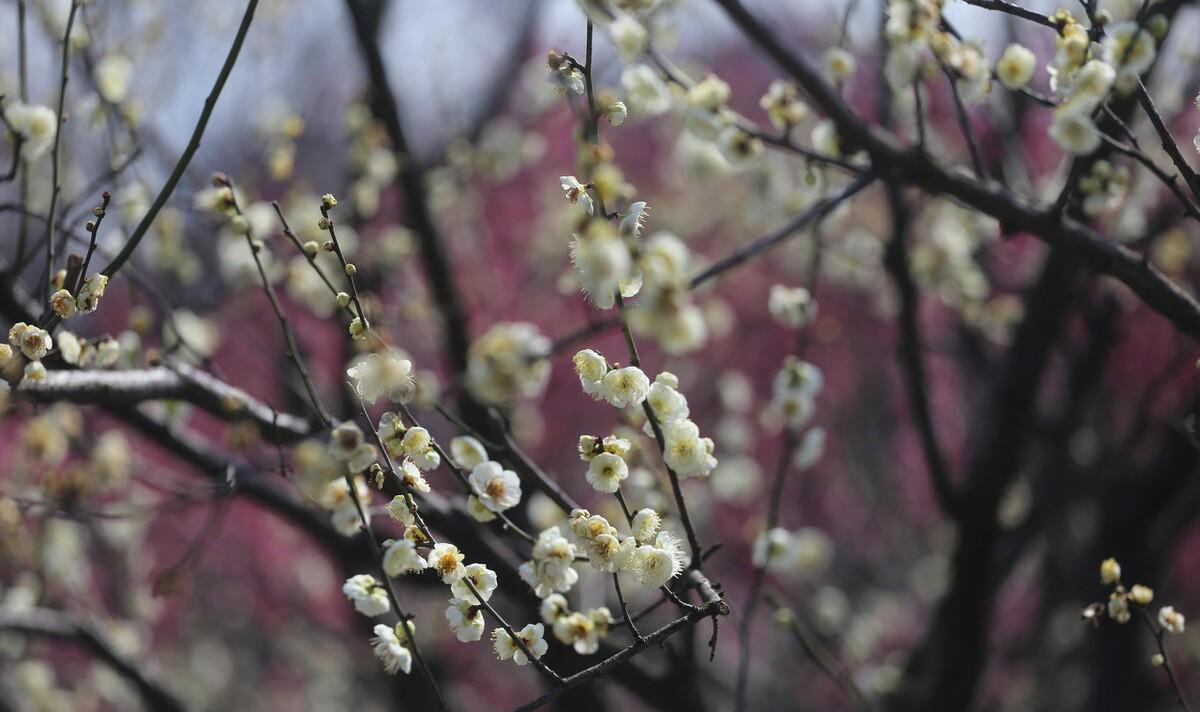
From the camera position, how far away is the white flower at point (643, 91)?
1949 mm

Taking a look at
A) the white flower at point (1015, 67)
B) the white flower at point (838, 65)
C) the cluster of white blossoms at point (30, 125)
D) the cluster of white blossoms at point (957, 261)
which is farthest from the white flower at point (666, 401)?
the cluster of white blossoms at point (957, 261)

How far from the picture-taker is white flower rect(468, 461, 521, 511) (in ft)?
5.37

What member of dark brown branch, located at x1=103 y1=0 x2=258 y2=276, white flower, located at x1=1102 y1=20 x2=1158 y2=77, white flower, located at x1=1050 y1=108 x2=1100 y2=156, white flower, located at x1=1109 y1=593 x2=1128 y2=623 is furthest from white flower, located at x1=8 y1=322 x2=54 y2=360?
white flower, located at x1=1109 y1=593 x2=1128 y2=623

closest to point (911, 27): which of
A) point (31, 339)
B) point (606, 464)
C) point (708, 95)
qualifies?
point (708, 95)

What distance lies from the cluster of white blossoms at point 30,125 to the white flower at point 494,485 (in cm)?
116

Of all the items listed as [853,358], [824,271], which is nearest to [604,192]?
[824,271]

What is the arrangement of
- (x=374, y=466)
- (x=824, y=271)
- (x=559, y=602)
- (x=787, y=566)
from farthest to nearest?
(x=824, y=271)
(x=787, y=566)
(x=559, y=602)
(x=374, y=466)

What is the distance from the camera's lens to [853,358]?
700cm

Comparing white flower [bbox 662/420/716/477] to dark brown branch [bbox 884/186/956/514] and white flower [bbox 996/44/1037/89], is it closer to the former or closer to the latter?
white flower [bbox 996/44/1037/89]

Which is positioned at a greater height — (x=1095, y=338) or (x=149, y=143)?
(x=149, y=143)

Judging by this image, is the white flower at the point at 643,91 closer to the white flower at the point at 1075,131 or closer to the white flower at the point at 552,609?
the white flower at the point at 1075,131

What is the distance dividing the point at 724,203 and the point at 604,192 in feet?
18.1

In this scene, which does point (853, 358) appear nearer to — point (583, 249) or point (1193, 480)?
point (1193, 480)

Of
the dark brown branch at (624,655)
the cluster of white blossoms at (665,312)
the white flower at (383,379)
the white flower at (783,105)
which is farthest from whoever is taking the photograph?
the white flower at (783,105)
